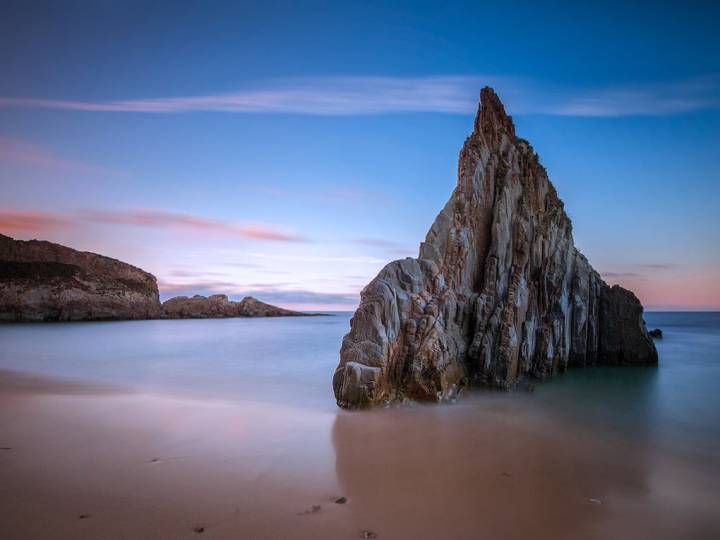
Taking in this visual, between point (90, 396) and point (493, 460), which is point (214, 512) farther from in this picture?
point (90, 396)

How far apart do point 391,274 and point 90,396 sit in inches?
368

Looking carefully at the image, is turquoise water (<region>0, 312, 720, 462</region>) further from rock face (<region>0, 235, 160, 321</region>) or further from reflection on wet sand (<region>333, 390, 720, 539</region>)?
rock face (<region>0, 235, 160, 321</region>)

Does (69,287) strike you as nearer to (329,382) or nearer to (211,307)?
(211,307)

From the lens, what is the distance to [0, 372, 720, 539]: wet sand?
4.79 metres

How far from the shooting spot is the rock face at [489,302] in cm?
1081

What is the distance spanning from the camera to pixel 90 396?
11.9 m

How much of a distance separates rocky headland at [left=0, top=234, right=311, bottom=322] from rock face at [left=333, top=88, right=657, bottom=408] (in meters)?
65.0

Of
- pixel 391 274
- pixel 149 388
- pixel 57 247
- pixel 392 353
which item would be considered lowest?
pixel 149 388

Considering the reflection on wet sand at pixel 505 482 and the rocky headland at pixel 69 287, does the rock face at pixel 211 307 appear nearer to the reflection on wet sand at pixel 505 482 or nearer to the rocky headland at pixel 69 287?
the rocky headland at pixel 69 287

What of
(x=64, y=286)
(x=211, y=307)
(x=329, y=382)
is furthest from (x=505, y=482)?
(x=211, y=307)

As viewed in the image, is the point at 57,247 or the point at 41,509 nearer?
the point at 41,509

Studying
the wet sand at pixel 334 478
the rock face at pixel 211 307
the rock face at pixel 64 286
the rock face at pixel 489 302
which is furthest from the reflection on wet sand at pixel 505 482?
the rock face at pixel 211 307

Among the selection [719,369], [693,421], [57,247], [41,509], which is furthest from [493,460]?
[57,247]

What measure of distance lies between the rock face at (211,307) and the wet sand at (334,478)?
81892 mm
